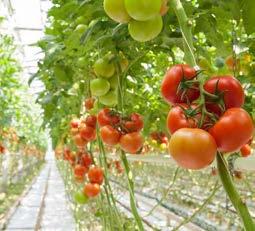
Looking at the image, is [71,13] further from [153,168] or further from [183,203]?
[153,168]

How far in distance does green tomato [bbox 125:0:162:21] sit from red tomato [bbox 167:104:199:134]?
7.2 inches

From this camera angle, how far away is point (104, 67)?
1.24m

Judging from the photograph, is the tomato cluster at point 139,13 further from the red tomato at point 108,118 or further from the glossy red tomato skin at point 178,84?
the red tomato at point 108,118

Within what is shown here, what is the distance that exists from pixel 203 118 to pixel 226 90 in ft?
0.17

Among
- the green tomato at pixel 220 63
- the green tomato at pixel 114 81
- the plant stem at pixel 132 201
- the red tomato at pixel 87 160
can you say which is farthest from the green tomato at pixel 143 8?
the red tomato at pixel 87 160

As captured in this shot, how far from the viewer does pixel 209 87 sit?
58 centimetres

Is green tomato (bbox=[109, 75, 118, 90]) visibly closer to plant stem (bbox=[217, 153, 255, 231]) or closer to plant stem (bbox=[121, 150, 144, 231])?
plant stem (bbox=[121, 150, 144, 231])

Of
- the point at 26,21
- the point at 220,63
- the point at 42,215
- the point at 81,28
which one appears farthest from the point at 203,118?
the point at 26,21

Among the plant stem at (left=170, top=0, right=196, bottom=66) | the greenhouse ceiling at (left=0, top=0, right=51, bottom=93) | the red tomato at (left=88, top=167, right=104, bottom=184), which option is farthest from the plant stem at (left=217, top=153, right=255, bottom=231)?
the greenhouse ceiling at (left=0, top=0, right=51, bottom=93)

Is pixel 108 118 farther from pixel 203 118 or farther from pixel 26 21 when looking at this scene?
pixel 26 21

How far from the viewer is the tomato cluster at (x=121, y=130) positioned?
118 centimetres

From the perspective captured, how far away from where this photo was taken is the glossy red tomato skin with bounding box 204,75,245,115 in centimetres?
57

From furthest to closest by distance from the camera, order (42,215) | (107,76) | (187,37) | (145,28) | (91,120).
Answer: (42,215), (91,120), (107,76), (145,28), (187,37)

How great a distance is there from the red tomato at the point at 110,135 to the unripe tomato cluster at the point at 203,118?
58cm
